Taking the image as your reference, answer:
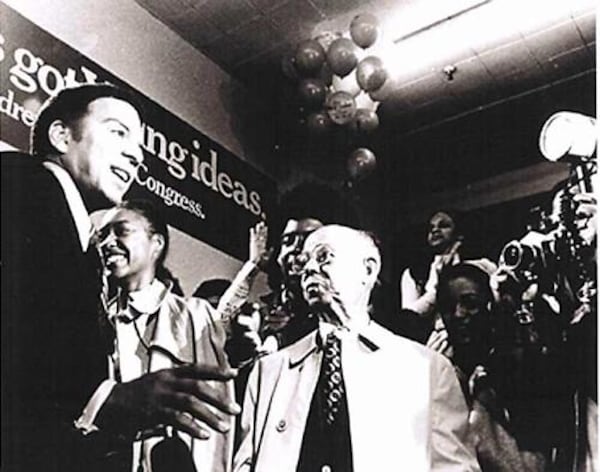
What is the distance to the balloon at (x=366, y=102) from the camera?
10.8 ft

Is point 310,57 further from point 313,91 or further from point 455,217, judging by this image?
point 455,217

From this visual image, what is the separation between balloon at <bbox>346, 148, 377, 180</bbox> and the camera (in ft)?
10.7

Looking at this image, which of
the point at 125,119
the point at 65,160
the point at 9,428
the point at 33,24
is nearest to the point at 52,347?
the point at 9,428

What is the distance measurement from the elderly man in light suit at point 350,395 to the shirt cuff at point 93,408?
1.54 ft

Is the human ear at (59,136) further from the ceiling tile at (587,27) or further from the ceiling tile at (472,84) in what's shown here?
the ceiling tile at (587,27)

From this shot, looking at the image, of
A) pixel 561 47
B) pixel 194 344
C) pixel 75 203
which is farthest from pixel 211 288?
pixel 561 47

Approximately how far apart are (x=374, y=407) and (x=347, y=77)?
1076 mm

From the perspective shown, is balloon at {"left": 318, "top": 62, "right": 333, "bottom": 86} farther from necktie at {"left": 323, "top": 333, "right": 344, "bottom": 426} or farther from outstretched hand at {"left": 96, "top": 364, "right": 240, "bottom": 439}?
outstretched hand at {"left": 96, "top": 364, "right": 240, "bottom": 439}

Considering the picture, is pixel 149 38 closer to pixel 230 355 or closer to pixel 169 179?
pixel 169 179

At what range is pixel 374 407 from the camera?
3.02 meters

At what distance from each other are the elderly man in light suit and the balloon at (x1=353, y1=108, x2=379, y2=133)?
0.35 m

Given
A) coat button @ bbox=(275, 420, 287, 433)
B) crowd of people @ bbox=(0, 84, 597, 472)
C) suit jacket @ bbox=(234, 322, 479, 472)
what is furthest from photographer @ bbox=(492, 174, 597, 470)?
coat button @ bbox=(275, 420, 287, 433)

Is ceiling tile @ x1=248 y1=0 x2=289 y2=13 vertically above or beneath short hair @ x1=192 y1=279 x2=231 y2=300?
above

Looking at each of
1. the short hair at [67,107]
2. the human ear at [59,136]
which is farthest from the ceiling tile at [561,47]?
the human ear at [59,136]
